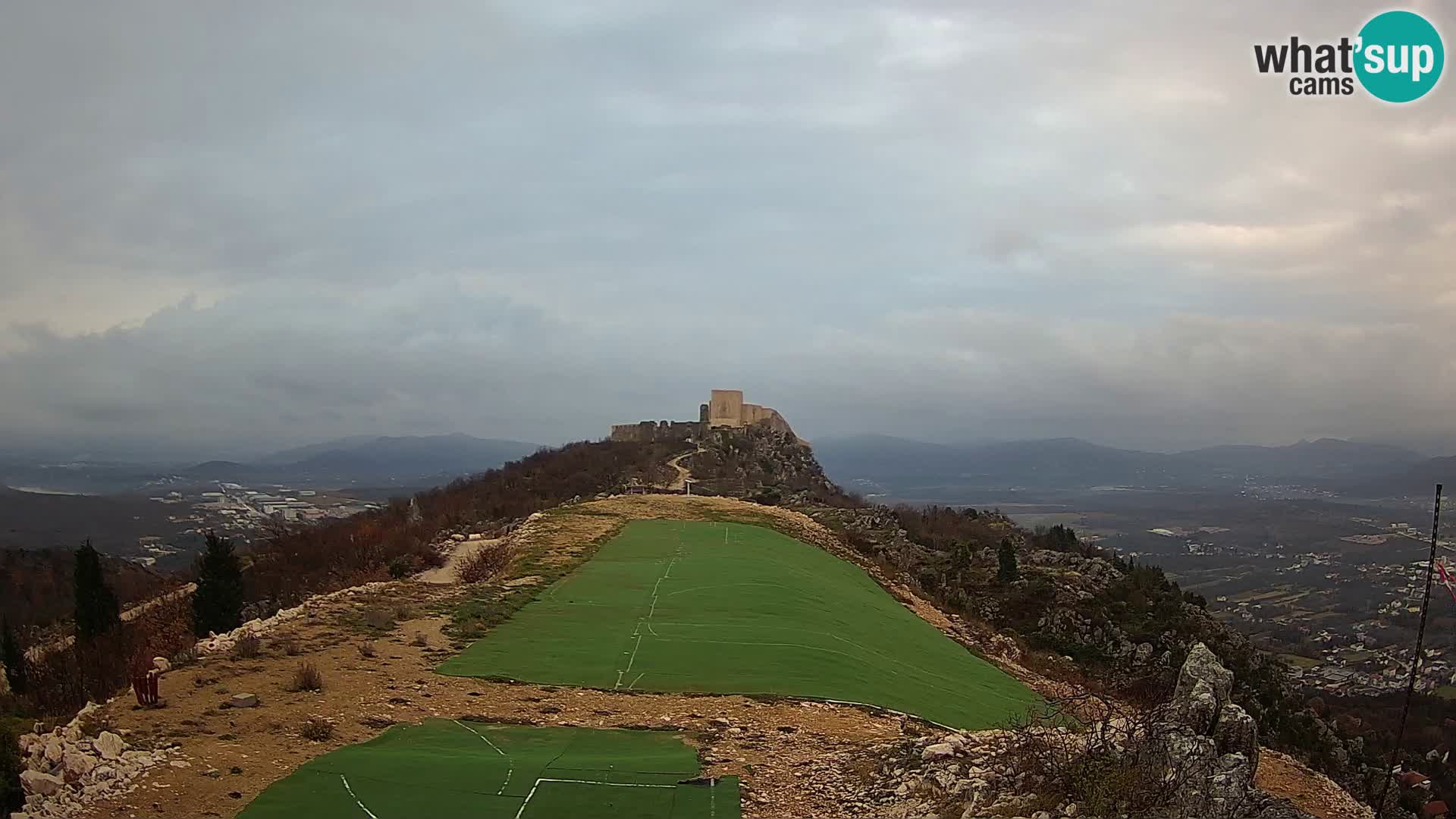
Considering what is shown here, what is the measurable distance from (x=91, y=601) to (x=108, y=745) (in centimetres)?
2264

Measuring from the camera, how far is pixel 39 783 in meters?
7.45

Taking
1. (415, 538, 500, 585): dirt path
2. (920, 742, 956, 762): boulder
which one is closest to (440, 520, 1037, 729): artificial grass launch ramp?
(415, 538, 500, 585): dirt path

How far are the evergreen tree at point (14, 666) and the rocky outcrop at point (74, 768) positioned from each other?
14706 millimetres

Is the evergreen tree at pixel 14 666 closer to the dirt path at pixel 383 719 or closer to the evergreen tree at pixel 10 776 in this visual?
the dirt path at pixel 383 719

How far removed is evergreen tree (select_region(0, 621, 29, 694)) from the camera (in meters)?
20.6

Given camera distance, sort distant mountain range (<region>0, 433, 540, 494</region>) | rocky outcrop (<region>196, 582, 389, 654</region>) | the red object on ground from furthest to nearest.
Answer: distant mountain range (<region>0, 433, 540, 494</region>)
rocky outcrop (<region>196, 582, 389, 654</region>)
the red object on ground

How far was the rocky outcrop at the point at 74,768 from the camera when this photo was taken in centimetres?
736

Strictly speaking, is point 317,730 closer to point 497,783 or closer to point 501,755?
point 501,755

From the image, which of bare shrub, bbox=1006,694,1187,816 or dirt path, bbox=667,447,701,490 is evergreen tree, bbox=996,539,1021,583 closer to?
dirt path, bbox=667,447,701,490

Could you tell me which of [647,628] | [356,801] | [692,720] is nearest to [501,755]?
[356,801]

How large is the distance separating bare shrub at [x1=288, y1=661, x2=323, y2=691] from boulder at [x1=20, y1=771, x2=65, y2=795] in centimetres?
380

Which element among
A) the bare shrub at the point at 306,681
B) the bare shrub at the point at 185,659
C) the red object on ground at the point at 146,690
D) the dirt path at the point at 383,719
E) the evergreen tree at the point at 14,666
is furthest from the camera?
the evergreen tree at the point at 14,666

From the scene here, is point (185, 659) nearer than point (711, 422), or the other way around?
point (185, 659)

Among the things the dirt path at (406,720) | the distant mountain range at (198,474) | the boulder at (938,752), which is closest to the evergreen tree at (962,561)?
the dirt path at (406,720)
